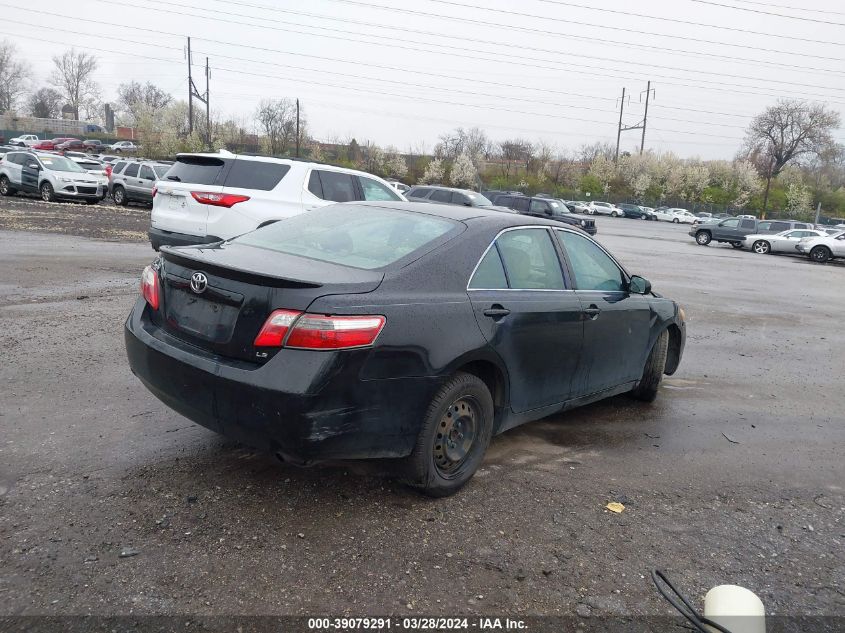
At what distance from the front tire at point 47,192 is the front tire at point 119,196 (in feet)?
8.03

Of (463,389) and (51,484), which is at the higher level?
(463,389)

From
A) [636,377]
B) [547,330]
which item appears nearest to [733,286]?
[636,377]

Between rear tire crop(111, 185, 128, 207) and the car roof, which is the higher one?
the car roof

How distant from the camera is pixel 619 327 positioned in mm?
5000

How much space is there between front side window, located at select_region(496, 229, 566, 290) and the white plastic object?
2314 millimetres

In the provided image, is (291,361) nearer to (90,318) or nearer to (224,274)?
(224,274)

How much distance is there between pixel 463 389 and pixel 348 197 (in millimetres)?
7842

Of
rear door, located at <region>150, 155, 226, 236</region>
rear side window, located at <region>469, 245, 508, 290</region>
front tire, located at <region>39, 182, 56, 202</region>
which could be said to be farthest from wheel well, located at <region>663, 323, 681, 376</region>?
front tire, located at <region>39, 182, 56, 202</region>

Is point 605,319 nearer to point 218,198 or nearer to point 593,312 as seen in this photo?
point 593,312

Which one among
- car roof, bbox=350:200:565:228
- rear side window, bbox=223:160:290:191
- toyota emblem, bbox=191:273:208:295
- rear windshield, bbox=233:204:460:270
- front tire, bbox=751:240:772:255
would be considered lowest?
front tire, bbox=751:240:772:255

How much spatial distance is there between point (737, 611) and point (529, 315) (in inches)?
88.3

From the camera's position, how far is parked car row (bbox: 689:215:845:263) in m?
29.0

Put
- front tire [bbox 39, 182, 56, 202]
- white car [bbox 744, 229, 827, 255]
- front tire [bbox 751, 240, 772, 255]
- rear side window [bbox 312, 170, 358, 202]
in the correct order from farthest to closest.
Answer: front tire [bbox 751, 240, 772, 255] → white car [bbox 744, 229, 827, 255] → front tire [bbox 39, 182, 56, 202] → rear side window [bbox 312, 170, 358, 202]

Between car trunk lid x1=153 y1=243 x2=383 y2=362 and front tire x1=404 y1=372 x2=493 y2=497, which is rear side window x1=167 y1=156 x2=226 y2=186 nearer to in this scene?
car trunk lid x1=153 y1=243 x2=383 y2=362
